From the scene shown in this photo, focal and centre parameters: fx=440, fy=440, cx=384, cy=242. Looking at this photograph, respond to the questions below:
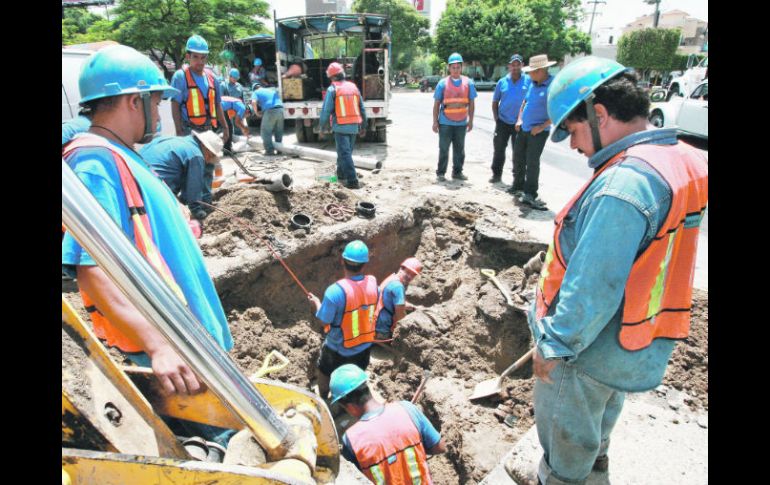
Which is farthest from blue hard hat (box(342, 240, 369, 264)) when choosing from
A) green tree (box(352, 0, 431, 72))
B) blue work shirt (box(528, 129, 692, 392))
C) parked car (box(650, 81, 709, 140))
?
green tree (box(352, 0, 431, 72))

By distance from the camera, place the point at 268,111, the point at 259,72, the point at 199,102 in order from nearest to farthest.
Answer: the point at 199,102 < the point at 268,111 < the point at 259,72

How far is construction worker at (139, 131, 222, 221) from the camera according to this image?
4.55m

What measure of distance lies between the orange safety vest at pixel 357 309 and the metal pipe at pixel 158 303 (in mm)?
2300

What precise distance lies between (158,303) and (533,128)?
602 cm

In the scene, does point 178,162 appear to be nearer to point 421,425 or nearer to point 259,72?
point 421,425

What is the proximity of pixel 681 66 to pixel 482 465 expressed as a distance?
4012 centimetres

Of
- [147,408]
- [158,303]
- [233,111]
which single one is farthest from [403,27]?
[158,303]

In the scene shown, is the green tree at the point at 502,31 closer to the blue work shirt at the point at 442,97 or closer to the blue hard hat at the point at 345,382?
the blue work shirt at the point at 442,97

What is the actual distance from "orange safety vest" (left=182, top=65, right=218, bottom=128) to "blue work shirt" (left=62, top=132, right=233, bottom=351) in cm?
500

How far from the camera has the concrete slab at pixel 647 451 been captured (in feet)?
7.82

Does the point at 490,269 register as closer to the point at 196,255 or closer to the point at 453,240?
the point at 453,240

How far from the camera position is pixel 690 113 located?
461 inches

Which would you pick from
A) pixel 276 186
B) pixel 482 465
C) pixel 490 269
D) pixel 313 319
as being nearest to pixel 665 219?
pixel 482 465

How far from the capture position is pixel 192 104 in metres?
6.19
